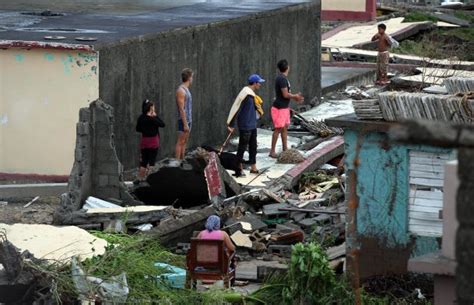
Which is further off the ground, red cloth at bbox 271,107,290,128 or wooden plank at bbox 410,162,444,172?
wooden plank at bbox 410,162,444,172

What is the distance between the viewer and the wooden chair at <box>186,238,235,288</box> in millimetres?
15727

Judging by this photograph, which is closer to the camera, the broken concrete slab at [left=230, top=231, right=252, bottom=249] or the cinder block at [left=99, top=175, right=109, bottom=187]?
the broken concrete slab at [left=230, top=231, right=252, bottom=249]

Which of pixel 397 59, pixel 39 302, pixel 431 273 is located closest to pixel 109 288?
pixel 39 302

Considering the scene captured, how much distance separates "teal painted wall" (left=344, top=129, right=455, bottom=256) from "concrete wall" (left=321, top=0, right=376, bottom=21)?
1196 inches

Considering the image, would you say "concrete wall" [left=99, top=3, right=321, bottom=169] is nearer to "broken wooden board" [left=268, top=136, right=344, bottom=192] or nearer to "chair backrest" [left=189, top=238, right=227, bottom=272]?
"broken wooden board" [left=268, top=136, right=344, bottom=192]

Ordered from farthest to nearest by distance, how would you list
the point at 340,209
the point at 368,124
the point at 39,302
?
the point at 340,209, the point at 368,124, the point at 39,302

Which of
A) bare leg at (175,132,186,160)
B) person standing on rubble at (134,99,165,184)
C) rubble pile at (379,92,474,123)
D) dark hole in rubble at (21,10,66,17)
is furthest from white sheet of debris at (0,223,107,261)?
dark hole in rubble at (21,10,66,17)

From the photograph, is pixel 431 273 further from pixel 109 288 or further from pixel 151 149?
pixel 151 149

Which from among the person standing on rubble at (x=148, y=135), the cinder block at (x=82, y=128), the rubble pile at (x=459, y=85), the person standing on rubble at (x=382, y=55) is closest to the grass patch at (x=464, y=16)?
the person standing on rubble at (x=382, y=55)

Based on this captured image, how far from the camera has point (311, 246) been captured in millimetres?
15305

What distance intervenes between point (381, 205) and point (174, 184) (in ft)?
14.5

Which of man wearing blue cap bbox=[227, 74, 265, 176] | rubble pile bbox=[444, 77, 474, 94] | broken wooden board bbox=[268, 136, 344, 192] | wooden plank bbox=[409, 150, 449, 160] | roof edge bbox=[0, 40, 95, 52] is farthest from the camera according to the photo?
man wearing blue cap bbox=[227, 74, 265, 176]

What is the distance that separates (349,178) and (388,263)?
1.07 meters

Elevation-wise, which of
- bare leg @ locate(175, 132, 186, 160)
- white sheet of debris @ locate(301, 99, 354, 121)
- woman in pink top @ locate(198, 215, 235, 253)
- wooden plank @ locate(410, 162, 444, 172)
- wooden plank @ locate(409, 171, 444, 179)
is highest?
wooden plank @ locate(410, 162, 444, 172)
